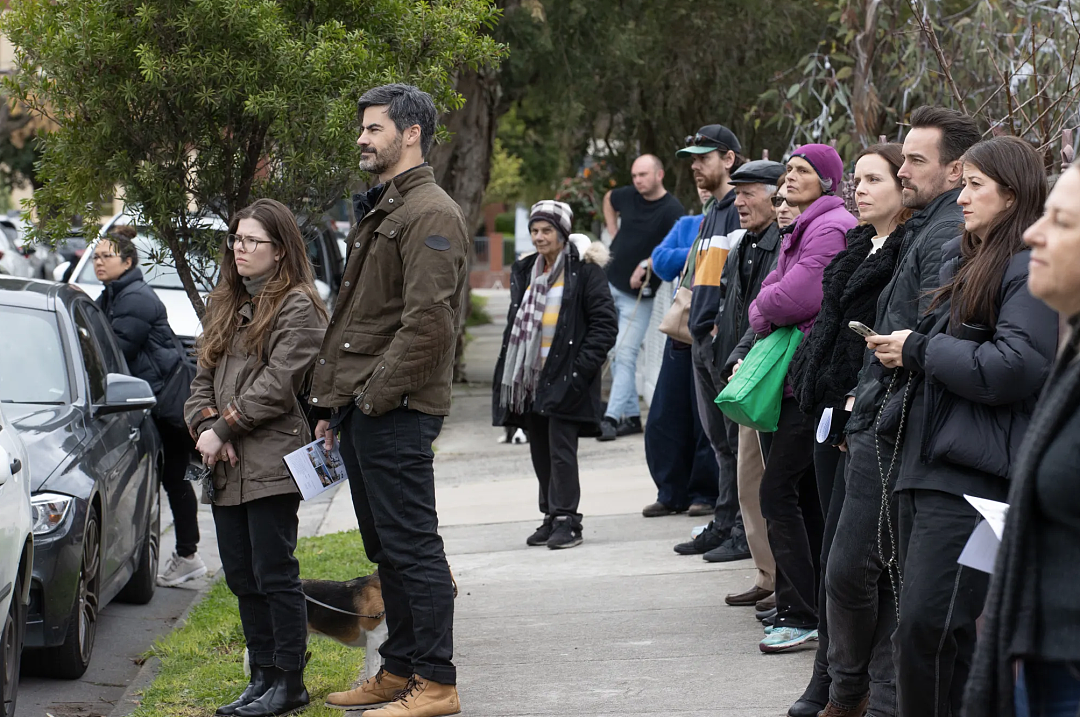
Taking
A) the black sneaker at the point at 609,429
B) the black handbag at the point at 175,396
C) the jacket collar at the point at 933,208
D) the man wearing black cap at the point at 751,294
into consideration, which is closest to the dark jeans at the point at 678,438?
the man wearing black cap at the point at 751,294

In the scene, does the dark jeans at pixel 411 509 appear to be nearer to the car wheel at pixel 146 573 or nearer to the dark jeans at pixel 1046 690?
the dark jeans at pixel 1046 690

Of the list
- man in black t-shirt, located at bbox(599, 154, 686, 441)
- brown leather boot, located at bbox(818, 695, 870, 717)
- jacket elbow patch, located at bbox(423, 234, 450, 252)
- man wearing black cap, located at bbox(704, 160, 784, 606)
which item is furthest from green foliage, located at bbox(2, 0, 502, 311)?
man in black t-shirt, located at bbox(599, 154, 686, 441)

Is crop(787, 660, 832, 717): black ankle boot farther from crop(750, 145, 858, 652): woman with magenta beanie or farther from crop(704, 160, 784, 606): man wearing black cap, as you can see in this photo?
crop(704, 160, 784, 606): man wearing black cap

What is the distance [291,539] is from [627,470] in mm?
5521

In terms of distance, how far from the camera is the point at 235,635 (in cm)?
623

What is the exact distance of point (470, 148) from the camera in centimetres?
1394

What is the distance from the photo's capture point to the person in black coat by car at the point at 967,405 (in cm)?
337

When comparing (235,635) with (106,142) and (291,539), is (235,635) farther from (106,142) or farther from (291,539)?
(106,142)

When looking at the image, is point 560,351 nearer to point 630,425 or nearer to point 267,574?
point 267,574

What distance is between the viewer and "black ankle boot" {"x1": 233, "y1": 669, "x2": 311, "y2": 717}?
4.80 metres

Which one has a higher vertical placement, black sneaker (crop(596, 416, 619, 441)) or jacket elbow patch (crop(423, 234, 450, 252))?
jacket elbow patch (crop(423, 234, 450, 252))

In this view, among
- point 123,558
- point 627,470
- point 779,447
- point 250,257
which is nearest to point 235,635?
point 123,558

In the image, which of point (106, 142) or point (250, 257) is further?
point (106, 142)

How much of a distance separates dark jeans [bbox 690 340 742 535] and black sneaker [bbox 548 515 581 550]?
2.98 feet
